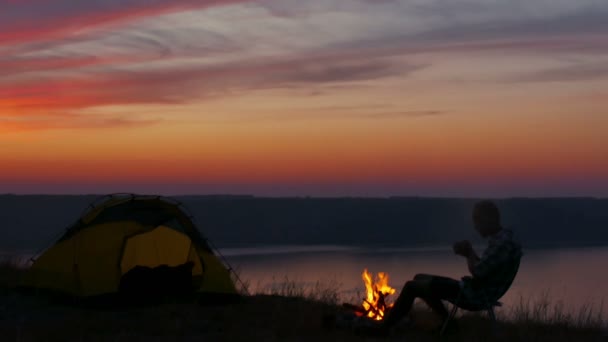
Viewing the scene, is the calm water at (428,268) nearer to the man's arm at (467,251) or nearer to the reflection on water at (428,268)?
the reflection on water at (428,268)

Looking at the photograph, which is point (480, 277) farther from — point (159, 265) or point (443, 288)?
point (159, 265)

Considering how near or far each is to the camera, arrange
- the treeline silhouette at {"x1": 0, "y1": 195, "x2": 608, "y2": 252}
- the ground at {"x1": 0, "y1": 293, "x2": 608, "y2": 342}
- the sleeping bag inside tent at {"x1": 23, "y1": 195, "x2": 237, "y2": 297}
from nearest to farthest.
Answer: the ground at {"x1": 0, "y1": 293, "x2": 608, "y2": 342} → the sleeping bag inside tent at {"x1": 23, "y1": 195, "x2": 237, "y2": 297} → the treeline silhouette at {"x1": 0, "y1": 195, "x2": 608, "y2": 252}

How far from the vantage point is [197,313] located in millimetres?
9828

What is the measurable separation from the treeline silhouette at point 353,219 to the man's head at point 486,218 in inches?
1528

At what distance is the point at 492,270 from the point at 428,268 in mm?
21422

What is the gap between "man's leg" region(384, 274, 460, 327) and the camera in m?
8.22

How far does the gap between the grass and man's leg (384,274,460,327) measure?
256mm

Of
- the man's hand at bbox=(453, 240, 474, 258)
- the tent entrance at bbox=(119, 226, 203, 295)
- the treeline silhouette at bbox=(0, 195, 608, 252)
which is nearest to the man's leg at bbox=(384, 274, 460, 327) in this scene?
the man's hand at bbox=(453, 240, 474, 258)

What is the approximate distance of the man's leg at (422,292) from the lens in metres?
8.22

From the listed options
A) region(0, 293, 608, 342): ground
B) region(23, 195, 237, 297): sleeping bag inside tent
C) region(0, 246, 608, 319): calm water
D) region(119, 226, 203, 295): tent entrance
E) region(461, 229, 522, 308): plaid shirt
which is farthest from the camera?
region(0, 246, 608, 319): calm water

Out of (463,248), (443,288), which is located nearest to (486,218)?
(463,248)

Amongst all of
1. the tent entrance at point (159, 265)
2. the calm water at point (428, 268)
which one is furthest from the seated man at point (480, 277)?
the calm water at point (428, 268)

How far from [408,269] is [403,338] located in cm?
2151

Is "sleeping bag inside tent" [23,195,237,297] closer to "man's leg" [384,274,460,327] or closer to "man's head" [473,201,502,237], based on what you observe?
"man's leg" [384,274,460,327]
